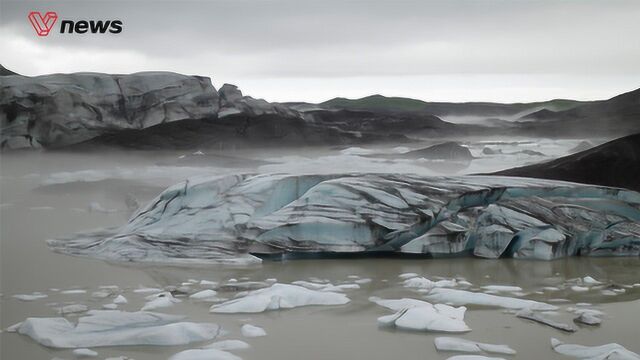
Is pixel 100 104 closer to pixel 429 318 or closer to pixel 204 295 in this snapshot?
pixel 204 295

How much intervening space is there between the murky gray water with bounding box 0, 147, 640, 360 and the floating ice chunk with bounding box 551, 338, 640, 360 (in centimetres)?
6

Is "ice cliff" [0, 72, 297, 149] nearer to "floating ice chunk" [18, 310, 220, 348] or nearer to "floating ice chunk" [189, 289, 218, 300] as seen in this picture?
"floating ice chunk" [189, 289, 218, 300]

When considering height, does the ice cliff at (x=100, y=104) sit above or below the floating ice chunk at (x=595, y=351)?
above

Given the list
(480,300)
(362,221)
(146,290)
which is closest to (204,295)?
(146,290)

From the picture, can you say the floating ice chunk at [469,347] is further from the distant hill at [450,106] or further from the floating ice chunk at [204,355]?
the distant hill at [450,106]

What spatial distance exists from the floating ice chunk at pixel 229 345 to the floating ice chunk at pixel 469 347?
0.93m

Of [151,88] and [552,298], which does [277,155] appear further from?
[552,298]

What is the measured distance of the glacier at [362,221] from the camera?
5777mm

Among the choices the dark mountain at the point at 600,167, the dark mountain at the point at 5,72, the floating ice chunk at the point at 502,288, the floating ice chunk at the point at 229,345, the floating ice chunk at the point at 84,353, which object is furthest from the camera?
the dark mountain at the point at 600,167

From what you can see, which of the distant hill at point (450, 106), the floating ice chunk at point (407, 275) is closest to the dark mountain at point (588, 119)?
the distant hill at point (450, 106)

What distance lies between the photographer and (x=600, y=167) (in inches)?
305

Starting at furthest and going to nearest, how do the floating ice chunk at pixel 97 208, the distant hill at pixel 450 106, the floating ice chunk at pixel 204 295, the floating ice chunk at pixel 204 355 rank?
the distant hill at pixel 450 106, the floating ice chunk at pixel 97 208, the floating ice chunk at pixel 204 295, the floating ice chunk at pixel 204 355

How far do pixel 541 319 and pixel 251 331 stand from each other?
159cm

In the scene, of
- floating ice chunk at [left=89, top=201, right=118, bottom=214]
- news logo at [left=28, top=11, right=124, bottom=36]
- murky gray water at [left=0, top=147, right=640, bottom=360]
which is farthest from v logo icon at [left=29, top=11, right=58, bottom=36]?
floating ice chunk at [left=89, top=201, right=118, bottom=214]
